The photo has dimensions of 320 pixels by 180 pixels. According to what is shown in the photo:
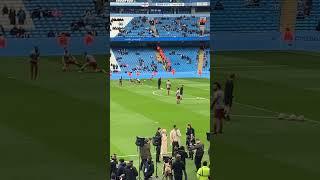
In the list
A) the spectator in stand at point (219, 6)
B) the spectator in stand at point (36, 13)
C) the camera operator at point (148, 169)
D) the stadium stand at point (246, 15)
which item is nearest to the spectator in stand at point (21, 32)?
the spectator in stand at point (36, 13)

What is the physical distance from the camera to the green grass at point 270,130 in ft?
37.4

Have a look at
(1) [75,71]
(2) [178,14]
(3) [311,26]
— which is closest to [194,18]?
(2) [178,14]

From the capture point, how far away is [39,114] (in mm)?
16984

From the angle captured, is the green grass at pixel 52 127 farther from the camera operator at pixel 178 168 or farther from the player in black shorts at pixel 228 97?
the player in black shorts at pixel 228 97

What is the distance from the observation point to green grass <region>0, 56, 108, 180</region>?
1107 cm

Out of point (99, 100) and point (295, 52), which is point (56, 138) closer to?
point (99, 100)

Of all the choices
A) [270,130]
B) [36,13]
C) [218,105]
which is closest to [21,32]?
[36,13]

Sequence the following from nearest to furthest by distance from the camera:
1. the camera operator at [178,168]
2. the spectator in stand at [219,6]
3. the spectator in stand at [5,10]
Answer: the camera operator at [178,168] < the spectator in stand at [5,10] < the spectator in stand at [219,6]

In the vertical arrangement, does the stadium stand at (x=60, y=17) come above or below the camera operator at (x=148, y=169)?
above

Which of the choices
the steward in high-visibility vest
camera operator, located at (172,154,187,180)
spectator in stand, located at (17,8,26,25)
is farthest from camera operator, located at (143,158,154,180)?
spectator in stand, located at (17,8,26,25)

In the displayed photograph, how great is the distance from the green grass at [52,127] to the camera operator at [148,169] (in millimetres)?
1508

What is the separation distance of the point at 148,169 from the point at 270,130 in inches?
273

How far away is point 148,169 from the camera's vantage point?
→ 8.99 m

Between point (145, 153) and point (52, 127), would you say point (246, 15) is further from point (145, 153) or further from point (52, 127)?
point (145, 153)
